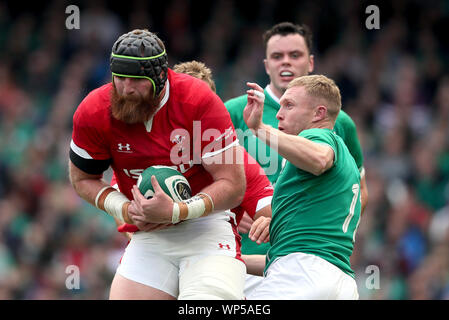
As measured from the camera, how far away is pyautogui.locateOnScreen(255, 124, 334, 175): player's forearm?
424 centimetres

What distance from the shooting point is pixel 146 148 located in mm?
4512

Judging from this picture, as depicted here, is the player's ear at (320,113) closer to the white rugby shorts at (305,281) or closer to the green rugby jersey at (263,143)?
the white rugby shorts at (305,281)

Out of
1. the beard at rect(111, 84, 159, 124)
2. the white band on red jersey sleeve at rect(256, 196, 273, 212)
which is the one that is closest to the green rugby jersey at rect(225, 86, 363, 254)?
the white band on red jersey sleeve at rect(256, 196, 273, 212)

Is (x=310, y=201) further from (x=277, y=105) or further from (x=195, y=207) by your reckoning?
(x=277, y=105)

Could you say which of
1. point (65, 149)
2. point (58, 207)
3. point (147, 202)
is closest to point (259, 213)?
point (147, 202)

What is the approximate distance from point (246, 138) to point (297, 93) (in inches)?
67.5

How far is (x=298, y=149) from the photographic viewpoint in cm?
424

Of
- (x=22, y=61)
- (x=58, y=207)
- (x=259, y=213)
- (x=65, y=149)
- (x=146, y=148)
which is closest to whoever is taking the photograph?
(x=146, y=148)

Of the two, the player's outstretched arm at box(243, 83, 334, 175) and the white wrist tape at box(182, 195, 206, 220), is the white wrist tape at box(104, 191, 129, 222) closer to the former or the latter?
the white wrist tape at box(182, 195, 206, 220)

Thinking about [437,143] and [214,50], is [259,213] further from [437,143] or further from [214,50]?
[214,50]

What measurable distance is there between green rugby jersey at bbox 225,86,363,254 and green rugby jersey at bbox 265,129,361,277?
162cm

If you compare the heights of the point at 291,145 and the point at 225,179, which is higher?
the point at 291,145

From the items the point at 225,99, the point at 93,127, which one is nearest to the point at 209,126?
the point at 93,127

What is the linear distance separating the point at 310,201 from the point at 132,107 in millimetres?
1264
